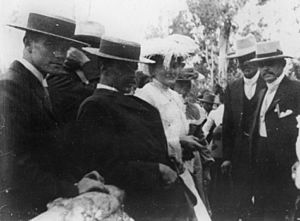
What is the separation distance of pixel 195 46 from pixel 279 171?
96 cm

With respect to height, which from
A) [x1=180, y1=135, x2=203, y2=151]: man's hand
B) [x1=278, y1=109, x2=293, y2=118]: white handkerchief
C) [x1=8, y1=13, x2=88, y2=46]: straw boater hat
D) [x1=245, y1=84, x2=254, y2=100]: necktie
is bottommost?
[x1=180, y1=135, x2=203, y2=151]: man's hand

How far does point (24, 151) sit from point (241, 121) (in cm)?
175

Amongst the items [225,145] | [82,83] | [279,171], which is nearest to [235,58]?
[225,145]

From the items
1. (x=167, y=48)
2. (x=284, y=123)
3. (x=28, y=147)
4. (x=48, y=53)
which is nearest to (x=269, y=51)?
(x=284, y=123)

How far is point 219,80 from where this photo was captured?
149 inches

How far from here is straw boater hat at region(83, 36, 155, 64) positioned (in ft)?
8.25

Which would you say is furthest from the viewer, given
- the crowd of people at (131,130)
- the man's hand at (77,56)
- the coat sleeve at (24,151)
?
the man's hand at (77,56)

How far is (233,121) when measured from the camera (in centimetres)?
352

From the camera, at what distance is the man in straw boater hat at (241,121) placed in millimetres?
3352

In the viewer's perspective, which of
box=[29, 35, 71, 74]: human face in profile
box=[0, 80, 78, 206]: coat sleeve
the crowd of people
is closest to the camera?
box=[0, 80, 78, 206]: coat sleeve

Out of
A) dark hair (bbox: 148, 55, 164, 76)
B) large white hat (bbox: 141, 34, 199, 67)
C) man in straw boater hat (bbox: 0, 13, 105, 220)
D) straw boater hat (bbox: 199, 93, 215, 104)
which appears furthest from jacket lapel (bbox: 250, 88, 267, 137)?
man in straw boater hat (bbox: 0, 13, 105, 220)

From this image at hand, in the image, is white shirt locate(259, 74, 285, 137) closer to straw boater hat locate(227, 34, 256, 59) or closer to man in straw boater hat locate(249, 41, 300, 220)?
man in straw boater hat locate(249, 41, 300, 220)

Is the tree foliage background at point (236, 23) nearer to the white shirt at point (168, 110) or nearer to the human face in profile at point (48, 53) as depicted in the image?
the white shirt at point (168, 110)

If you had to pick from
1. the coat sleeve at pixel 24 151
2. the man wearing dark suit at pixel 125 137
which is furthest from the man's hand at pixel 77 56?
the coat sleeve at pixel 24 151
